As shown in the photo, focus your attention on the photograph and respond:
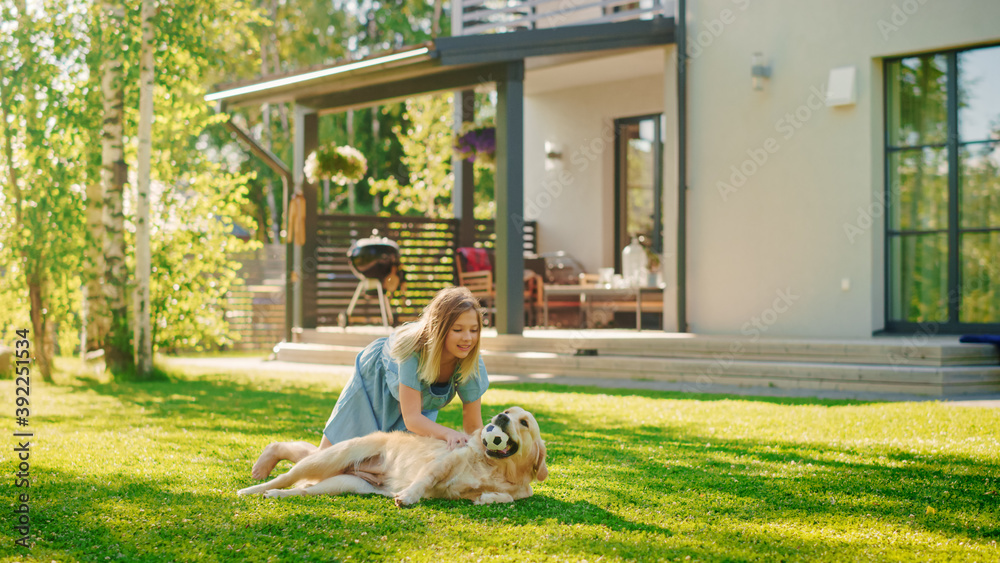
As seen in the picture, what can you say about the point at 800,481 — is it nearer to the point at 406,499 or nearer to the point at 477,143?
the point at 406,499

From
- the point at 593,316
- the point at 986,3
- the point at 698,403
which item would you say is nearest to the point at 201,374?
the point at 593,316

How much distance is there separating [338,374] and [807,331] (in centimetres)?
539

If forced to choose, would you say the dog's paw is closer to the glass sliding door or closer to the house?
the house

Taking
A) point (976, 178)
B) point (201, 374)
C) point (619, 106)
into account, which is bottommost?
point (201, 374)

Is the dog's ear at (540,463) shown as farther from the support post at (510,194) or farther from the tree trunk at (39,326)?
the tree trunk at (39,326)

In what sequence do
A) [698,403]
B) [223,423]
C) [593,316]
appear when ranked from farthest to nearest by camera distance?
1. [593,316]
2. [698,403]
3. [223,423]

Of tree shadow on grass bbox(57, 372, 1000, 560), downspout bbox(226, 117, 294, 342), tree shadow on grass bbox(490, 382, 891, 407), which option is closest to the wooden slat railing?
downspout bbox(226, 117, 294, 342)

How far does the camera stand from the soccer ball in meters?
3.19

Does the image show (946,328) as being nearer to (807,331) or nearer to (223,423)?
(807,331)

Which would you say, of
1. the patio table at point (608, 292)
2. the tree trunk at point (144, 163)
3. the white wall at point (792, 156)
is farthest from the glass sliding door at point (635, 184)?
the tree trunk at point (144, 163)

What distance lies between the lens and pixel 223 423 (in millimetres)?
6133

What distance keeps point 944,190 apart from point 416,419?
766 centimetres

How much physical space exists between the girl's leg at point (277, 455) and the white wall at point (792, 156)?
715 cm

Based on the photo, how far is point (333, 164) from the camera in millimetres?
11531
